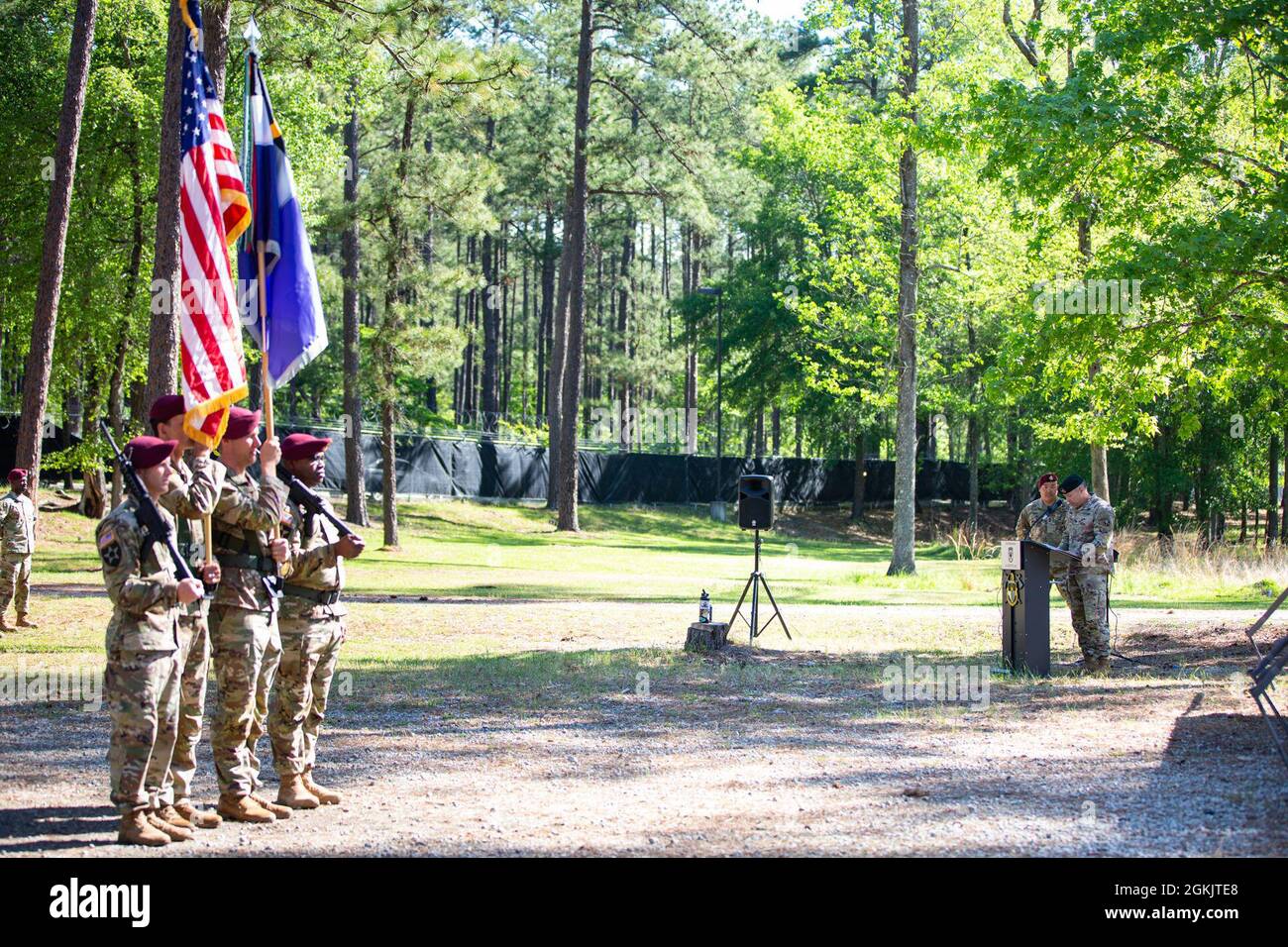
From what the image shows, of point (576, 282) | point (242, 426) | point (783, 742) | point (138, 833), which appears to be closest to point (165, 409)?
point (242, 426)

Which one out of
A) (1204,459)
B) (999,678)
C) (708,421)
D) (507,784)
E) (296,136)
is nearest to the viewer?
(507,784)

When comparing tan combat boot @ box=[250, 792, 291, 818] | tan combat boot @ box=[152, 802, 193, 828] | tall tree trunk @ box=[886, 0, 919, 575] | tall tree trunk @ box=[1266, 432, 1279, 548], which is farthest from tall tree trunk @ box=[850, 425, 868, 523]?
tan combat boot @ box=[152, 802, 193, 828]

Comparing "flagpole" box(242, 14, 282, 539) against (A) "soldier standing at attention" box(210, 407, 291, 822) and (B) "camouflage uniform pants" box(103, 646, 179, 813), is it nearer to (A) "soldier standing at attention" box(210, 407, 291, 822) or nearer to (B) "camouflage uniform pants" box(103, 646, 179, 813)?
(A) "soldier standing at attention" box(210, 407, 291, 822)

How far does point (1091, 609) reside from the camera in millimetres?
12953

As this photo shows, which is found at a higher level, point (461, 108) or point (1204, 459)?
point (461, 108)

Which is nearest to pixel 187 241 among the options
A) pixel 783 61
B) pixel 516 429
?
pixel 516 429

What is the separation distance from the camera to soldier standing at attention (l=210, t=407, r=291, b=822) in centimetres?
698

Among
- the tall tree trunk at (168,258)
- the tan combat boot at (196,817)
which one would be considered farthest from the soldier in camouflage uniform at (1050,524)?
the tall tree trunk at (168,258)

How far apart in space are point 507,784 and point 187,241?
4.32 m

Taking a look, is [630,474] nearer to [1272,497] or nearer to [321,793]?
[1272,497]

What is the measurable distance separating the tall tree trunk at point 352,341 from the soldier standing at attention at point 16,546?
569 inches

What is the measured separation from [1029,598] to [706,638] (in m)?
3.66
